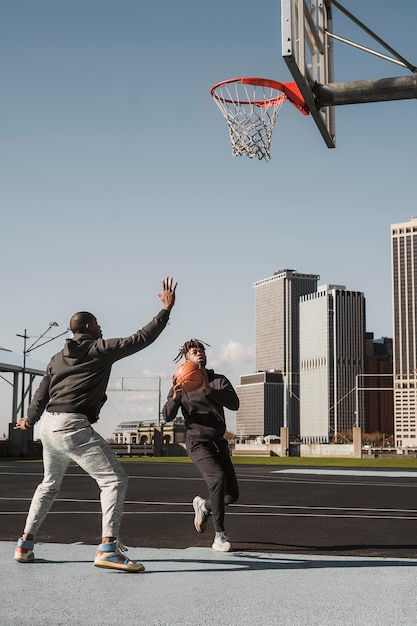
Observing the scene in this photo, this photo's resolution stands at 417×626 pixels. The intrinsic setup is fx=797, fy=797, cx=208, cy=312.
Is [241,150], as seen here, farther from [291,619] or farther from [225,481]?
[291,619]

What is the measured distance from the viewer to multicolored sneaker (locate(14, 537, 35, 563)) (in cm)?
639

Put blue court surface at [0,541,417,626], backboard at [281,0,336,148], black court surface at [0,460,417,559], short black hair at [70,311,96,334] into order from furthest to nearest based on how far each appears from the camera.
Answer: backboard at [281,0,336,148]
black court surface at [0,460,417,559]
short black hair at [70,311,96,334]
blue court surface at [0,541,417,626]

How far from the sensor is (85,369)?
6.43 m

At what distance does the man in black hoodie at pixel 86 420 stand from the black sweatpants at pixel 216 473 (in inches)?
45.5

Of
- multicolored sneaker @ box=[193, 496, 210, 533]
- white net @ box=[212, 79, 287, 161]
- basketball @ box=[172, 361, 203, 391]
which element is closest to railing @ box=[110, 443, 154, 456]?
white net @ box=[212, 79, 287, 161]

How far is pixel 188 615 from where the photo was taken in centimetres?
470

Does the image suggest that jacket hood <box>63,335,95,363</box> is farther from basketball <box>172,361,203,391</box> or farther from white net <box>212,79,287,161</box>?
white net <box>212,79,287,161</box>

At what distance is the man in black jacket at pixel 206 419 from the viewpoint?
7.57m

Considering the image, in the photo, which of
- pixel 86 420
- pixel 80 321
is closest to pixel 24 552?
pixel 86 420

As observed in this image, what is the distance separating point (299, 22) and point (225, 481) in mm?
5048

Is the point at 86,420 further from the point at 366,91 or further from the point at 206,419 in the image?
the point at 366,91

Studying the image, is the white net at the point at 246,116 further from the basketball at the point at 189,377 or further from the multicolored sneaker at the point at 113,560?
the multicolored sneaker at the point at 113,560

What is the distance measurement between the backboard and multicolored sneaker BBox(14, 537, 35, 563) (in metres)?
5.44

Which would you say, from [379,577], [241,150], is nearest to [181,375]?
[379,577]
